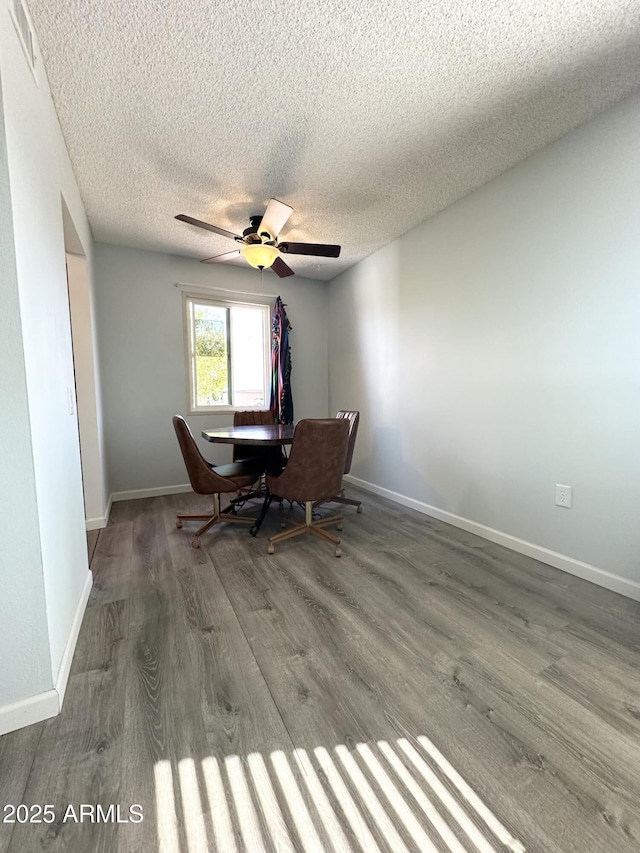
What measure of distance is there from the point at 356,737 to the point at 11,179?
6.56ft

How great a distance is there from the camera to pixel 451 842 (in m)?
0.81

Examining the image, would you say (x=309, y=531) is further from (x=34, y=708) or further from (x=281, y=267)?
(x=281, y=267)

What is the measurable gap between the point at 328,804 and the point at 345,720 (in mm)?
239

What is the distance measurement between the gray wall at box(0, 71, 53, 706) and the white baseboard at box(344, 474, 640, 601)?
2544mm

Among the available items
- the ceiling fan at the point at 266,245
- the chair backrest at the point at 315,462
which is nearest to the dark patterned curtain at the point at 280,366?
the ceiling fan at the point at 266,245

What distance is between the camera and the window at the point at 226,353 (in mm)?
3824

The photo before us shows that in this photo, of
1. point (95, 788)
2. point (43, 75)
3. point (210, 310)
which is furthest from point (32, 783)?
point (210, 310)

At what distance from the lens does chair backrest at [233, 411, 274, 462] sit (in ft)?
11.2

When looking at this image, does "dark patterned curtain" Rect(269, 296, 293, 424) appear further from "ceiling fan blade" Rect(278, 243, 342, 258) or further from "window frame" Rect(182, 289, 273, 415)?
"ceiling fan blade" Rect(278, 243, 342, 258)

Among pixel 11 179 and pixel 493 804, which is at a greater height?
pixel 11 179

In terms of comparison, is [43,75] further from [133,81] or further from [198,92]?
[198,92]

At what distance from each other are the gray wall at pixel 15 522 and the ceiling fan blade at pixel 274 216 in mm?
1439

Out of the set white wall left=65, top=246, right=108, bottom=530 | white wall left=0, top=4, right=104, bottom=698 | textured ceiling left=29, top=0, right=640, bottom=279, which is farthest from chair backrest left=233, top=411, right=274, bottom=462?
textured ceiling left=29, top=0, right=640, bottom=279

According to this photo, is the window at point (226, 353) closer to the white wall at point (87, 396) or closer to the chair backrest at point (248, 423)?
the chair backrest at point (248, 423)
